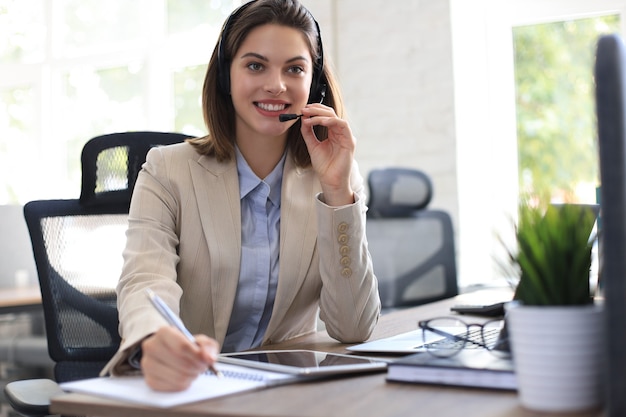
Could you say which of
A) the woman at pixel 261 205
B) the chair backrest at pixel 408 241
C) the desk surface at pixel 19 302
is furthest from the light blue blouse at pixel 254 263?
the chair backrest at pixel 408 241

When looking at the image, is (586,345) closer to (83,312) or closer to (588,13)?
(83,312)

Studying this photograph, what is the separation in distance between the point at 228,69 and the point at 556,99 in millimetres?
2441

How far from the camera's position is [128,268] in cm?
124

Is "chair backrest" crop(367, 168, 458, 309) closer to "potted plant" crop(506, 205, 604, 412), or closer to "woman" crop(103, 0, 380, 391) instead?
"woman" crop(103, 0, 380, 391)

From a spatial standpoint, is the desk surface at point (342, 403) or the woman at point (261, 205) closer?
the desk surface at point (342, 403)

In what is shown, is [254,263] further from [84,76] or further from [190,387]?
[84,76]

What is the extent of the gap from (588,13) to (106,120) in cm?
302

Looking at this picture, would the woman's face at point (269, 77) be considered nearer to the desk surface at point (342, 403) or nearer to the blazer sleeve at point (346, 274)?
the blazer sleeve at point (346, 274)

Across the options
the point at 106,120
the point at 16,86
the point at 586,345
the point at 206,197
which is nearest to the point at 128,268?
the point at 206,197

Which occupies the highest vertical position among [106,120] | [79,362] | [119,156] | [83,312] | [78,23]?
[78,23]

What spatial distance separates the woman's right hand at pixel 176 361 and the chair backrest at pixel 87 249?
2.62ft

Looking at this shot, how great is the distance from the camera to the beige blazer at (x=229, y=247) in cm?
135

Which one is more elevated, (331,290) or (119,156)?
(119,156)

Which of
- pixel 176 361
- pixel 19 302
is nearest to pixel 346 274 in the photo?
pixel 176 361
